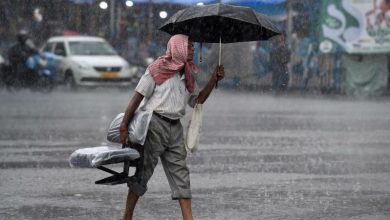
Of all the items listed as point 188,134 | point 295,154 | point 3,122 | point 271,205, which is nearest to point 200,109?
point 188,134

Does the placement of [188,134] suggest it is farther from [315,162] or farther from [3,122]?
[3,122]

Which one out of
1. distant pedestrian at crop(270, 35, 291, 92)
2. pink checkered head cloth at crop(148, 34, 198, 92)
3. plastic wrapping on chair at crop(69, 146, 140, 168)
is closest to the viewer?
plastic wrapping on chair at crop(69, 146, 140, 168)

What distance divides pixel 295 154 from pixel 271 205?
429 centimetres

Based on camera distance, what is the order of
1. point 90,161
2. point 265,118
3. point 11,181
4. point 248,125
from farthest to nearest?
point 265,118
point 248,125
point 11,181
point 90,161

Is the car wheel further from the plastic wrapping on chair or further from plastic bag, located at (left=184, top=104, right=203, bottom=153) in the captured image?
the plastic wrapping on chair

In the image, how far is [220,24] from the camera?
791 cm

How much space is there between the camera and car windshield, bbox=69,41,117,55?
3338 centimetres

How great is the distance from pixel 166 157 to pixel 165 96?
1.44 ft

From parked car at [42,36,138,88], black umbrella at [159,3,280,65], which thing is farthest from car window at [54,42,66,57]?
black umbrella at [159,3,280,65]

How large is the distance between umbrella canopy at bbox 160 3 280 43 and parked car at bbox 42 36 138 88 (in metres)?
24.1

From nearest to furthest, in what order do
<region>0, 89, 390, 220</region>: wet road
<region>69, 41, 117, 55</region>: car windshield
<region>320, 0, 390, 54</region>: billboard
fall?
1. <region>0, 89, 390, 220</region>: wet road
2. <region>320, 0, 390, 54</region>: billboard
3. <region>69, 41, 117, 55</region>: car windshield

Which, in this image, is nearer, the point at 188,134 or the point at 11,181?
the point at 188,134

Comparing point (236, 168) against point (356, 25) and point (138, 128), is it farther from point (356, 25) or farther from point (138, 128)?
point (356, 25)

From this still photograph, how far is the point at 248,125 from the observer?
1809 cm
